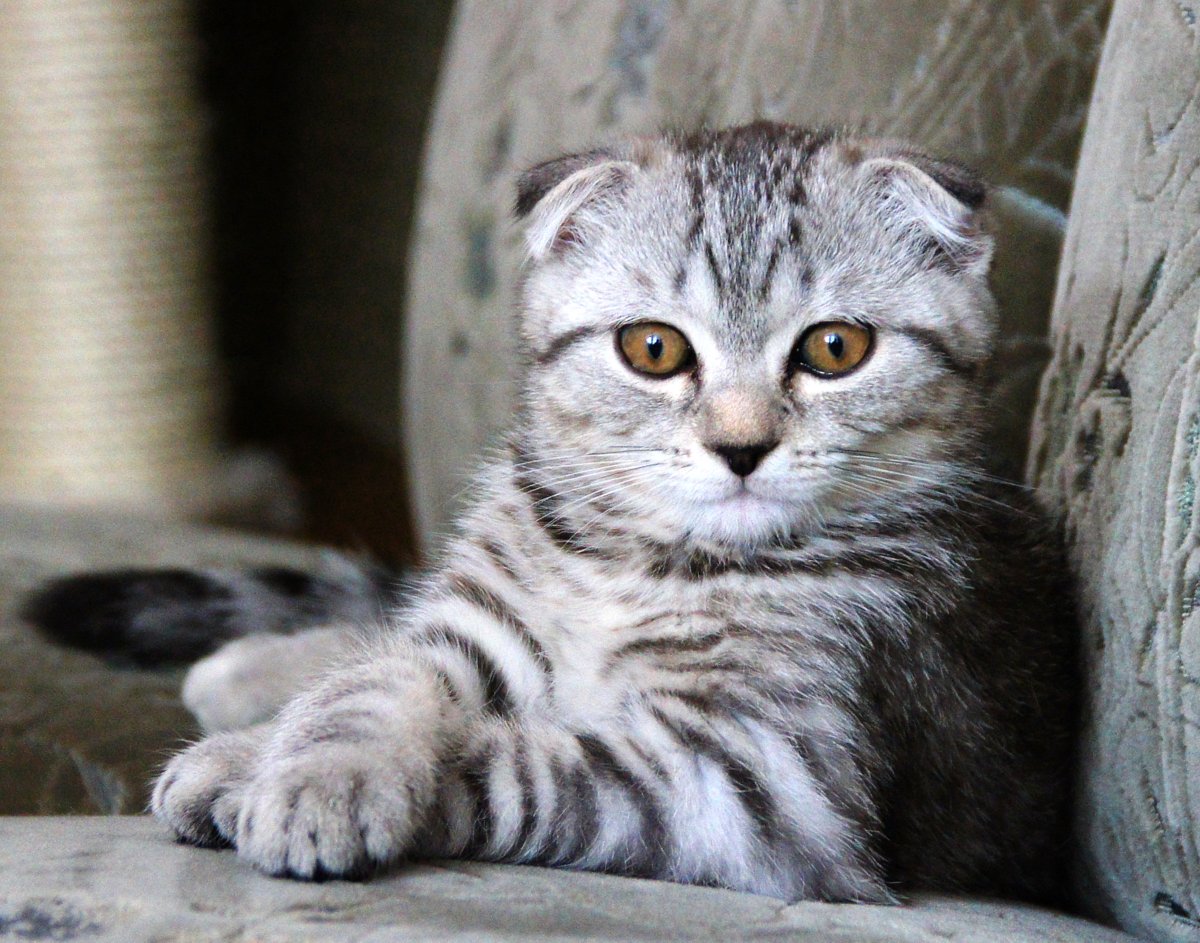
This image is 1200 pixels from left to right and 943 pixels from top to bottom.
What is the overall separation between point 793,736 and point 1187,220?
435mm

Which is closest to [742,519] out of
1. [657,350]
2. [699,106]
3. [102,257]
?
[657,350]

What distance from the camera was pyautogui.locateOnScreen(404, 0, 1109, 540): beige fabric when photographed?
4.23ft

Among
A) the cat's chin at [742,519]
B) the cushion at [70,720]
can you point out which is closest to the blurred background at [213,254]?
the cushion at [70,720]

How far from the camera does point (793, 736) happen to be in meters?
0.85

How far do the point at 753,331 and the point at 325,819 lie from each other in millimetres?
472

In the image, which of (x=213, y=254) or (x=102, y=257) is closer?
(x=102, y=257)

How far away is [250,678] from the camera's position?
118 cm

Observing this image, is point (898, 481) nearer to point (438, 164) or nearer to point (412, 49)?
point (438, 164)

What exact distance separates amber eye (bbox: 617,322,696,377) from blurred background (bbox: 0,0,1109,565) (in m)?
0.34

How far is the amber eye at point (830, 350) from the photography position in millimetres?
981

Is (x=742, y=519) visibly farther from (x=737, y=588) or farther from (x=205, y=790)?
(x=205, y=790)

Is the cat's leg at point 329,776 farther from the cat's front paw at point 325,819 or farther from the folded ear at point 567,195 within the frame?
the folded ear at point 567,195

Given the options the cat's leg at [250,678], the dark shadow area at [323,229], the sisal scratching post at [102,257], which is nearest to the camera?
the cat's leg at [250,678]

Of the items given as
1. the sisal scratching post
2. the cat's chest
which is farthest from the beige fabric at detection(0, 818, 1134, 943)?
the sisal scratching post
